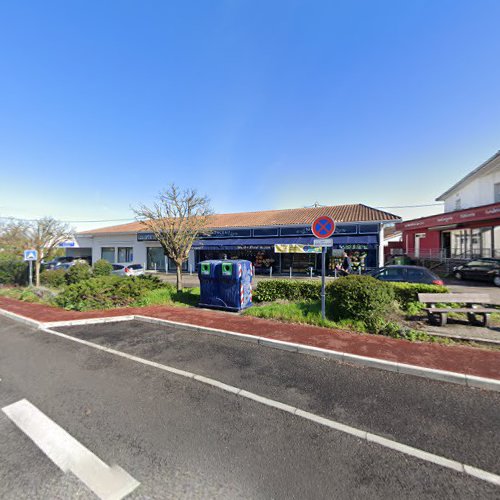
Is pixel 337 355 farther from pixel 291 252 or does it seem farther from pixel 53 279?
pixel 53 279

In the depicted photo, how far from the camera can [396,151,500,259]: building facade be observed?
18.2 metres

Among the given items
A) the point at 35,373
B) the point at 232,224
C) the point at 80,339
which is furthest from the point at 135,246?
the point at 35,373

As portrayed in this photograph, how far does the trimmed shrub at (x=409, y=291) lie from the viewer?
686 centimetres

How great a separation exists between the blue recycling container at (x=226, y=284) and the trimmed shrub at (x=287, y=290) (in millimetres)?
559

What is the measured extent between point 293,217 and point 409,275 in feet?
48.3

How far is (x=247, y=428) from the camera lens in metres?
2.69

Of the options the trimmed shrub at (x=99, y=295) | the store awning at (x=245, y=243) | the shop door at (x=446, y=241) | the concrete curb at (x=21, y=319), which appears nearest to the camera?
the concrete curb at (x=21, y=319)

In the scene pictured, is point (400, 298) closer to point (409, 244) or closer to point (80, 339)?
point (80, 339)

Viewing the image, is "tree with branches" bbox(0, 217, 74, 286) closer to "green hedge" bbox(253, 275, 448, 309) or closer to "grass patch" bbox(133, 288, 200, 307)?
"grass patch" bbox(133, 288, 200, 307)

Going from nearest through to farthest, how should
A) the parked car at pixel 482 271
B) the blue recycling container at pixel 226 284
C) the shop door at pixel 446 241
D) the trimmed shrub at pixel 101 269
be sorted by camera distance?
the blue recycling container at pixel 226 284 < the parked car at pixel 482 271 < the trimmed shrub at pixel 101 269 < the shop door at pixel 446 241

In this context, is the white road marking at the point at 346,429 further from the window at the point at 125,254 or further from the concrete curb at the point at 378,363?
the window at the point at 125,254

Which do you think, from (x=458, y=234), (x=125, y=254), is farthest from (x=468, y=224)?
(x=125, y=254)

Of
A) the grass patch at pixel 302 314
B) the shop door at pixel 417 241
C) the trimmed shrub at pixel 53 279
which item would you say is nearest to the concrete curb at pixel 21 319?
the trimmed shrub at pixel 53 279

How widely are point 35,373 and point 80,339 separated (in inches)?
64.6
